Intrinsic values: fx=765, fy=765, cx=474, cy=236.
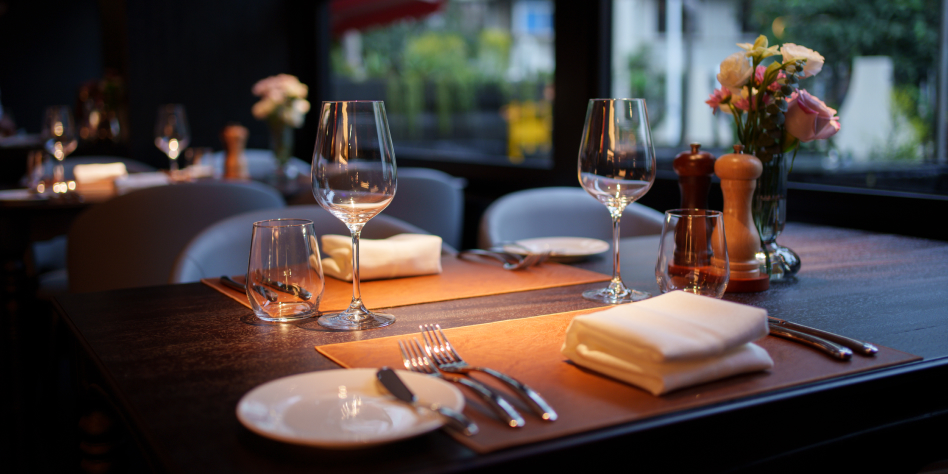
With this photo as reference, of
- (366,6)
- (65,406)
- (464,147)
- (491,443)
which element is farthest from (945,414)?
(366,6)

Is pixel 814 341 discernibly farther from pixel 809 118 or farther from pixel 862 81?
pixel 862 81

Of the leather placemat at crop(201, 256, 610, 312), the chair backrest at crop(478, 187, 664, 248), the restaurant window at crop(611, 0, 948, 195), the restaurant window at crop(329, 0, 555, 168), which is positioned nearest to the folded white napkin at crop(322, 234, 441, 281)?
the leather placemat at crop(201, 256, 610, 312)

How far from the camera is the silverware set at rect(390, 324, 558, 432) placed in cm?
61

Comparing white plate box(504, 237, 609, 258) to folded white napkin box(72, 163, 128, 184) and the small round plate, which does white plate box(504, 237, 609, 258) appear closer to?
the small round plate

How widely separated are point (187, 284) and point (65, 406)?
1.74m

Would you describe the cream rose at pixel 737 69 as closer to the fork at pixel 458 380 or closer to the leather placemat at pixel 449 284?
the leather placemat at pixel 449 284

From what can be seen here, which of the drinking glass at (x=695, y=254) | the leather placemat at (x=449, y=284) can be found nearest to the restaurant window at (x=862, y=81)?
the leather placemat at (x=449, y=284)

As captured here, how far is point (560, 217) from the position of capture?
6.88 ft

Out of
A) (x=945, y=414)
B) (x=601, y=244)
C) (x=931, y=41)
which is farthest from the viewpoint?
(x=931, y=41)

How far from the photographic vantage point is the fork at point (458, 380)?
600 mm

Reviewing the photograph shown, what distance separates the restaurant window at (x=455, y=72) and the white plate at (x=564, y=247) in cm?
181

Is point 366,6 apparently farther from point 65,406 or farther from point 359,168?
point 359,168

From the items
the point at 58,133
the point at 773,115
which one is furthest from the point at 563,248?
the point at 58,133

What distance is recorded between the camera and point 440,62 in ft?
14.5
